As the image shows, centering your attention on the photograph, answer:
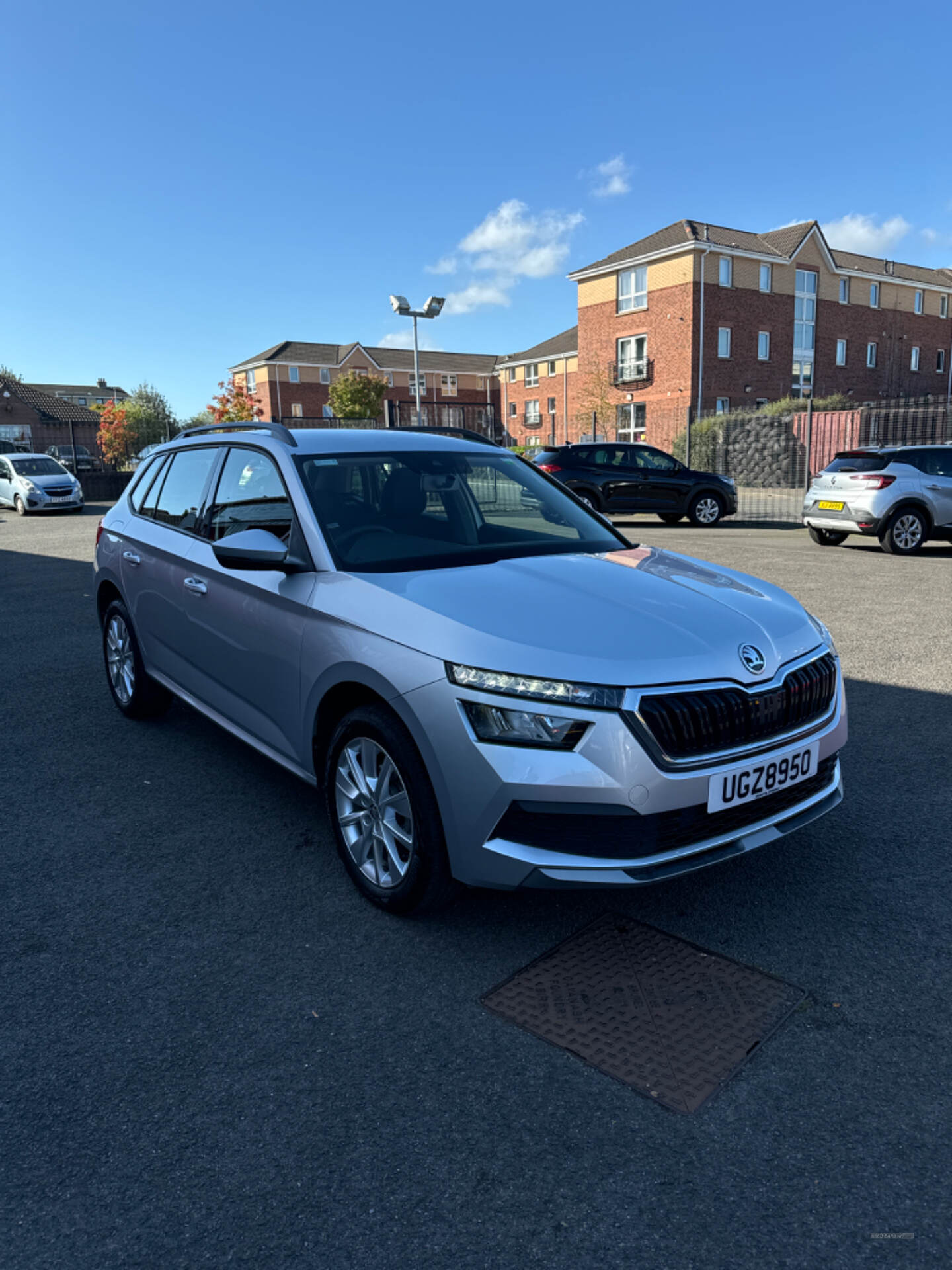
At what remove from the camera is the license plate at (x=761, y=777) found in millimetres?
2754

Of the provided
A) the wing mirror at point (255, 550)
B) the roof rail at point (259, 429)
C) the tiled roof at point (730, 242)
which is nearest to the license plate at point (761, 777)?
the wing mirror at point (255, 550)

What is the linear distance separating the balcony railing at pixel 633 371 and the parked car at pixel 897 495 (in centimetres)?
3292

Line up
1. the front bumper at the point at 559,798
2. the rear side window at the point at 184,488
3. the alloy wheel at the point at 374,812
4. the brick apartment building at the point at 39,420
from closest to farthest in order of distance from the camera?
1. the front bumper at the point at 559,798
2. the alloy wheel at the point at 374,812
3. the rear side window at the point at 184,488
4. the brick apartment building at the point at 39,420

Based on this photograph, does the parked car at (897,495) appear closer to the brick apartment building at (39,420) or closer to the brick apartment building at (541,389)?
the brick apartment building at (541,389)

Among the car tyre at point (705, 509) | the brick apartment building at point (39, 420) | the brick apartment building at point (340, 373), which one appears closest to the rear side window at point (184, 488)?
the car tyre at point (705, 509)

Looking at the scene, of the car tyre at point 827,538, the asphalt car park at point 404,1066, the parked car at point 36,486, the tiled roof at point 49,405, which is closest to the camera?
the asphalt car park at point 404,1066

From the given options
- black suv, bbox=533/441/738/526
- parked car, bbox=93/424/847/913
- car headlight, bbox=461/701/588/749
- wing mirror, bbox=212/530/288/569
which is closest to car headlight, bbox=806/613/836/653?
parked car, bbox=93/424/847/913

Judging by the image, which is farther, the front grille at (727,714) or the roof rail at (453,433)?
the roof rail at (453,433)

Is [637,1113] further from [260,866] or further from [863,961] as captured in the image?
[260,866]

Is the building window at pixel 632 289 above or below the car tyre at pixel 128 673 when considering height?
above

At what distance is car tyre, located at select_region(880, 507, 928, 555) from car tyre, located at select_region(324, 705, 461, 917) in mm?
11851

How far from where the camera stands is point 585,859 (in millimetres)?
2678

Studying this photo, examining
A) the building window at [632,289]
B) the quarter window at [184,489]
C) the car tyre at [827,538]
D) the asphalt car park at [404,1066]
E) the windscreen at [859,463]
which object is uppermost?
the building window at [632,289]

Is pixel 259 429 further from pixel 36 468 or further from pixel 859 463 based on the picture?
pixel 36 468
